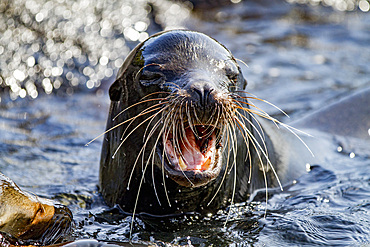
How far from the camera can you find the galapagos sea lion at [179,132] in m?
3.52

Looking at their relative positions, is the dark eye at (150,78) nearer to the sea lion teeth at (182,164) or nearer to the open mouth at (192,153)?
the open mouth at (192,153)

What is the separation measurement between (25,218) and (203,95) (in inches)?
51.6

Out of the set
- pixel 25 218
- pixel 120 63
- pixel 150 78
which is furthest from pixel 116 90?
pixel 120 63

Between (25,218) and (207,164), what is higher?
(207,164)

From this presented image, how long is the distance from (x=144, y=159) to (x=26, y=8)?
19.7 ft

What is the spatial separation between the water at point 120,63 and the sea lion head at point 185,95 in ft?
1.99

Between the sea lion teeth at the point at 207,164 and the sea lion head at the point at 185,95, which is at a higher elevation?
the sea lion head at the point at 185,95

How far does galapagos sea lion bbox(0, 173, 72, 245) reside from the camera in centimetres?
343

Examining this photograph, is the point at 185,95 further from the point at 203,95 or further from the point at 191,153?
the point at 191,153

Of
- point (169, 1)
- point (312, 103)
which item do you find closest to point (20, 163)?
point (312, 103)

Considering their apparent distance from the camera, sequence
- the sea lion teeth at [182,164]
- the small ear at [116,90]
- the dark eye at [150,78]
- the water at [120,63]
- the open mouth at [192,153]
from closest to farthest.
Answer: the open mouth at [192,153]
the sea lion teeth at [182,164]
the dark eye at [150,78]
the water at [120,63]
the small ear at [116,90]

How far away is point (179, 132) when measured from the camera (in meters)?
3.58

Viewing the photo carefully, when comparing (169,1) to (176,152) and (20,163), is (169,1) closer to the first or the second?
(20,163)

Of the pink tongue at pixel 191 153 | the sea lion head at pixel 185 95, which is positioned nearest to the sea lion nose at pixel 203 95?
the sea lion head at pixel 185 95
